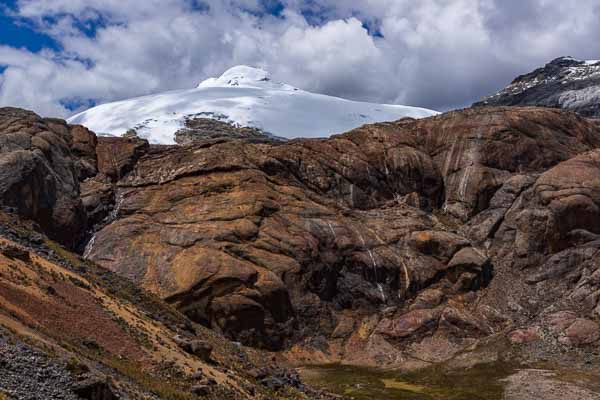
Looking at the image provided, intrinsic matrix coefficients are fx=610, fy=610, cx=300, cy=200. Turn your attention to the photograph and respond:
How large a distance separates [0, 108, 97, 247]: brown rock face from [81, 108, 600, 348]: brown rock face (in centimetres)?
684

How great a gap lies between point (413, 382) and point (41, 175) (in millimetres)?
64047

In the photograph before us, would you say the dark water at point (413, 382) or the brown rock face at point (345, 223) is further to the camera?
the brown rock face at point (345, 223)

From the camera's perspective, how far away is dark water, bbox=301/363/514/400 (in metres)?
74.8

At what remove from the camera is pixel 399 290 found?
10600cm

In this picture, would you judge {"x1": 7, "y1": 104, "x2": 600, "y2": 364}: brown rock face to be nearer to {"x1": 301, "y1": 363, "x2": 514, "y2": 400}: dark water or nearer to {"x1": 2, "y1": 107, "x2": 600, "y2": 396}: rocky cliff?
{"x1": 2, "y1": 107, "x2": 600, "y2": 396}: rocky cliff

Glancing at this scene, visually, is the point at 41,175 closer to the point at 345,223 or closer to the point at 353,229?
the point at 345,223

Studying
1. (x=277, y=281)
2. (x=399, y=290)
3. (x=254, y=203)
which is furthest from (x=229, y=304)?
(x=399, y=290)

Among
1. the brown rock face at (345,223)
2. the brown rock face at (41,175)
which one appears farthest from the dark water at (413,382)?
the brown rock face at (41,175)

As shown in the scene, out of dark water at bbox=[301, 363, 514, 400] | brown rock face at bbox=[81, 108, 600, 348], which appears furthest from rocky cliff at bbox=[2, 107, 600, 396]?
dark water at bbox=[301, 363, 514, 400]

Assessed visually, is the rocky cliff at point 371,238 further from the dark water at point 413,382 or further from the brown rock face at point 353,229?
the dark water at point 413,382

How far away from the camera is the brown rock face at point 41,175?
297 ft

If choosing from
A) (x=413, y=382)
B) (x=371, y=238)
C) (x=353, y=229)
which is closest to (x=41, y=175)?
(x=353, y=229)

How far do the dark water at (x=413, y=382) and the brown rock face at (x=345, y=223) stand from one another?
10408 millimetres

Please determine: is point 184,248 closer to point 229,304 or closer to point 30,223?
point 229,304
